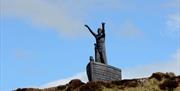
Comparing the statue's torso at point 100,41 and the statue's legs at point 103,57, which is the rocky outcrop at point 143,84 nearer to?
the statue's legs at point 103,57

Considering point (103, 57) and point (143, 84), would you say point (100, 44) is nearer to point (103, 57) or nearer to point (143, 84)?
point (103, 57)

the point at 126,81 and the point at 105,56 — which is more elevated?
the point at 105,56

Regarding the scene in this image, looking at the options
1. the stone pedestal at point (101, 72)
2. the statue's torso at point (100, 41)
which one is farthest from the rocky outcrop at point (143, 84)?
the statue's torso at point (100, 41)

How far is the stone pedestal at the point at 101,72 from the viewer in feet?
86.1

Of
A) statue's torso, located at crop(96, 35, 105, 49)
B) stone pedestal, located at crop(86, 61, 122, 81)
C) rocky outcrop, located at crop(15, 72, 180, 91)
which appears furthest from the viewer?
statue's torso, located at crop(96, 35, 105, 49)

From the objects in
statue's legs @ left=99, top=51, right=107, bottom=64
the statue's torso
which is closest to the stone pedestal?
statue's legs @ left=99, top=51, right=107, bottom=64

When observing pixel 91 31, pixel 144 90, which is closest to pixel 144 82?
pixel 144 90

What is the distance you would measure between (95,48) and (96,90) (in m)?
3.76

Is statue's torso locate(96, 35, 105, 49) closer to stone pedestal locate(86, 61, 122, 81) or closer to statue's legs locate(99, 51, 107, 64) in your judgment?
statue's legs locate(99, 51, 107, 64)

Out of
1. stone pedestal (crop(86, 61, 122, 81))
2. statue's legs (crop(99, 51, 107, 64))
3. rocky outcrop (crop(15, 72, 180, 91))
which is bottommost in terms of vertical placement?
rocky outcrop (crop(15, 72, 180, 91))

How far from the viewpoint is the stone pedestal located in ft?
86.1

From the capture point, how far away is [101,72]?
26531mm

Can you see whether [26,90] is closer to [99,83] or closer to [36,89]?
[36,89]

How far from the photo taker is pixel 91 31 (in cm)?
2778
